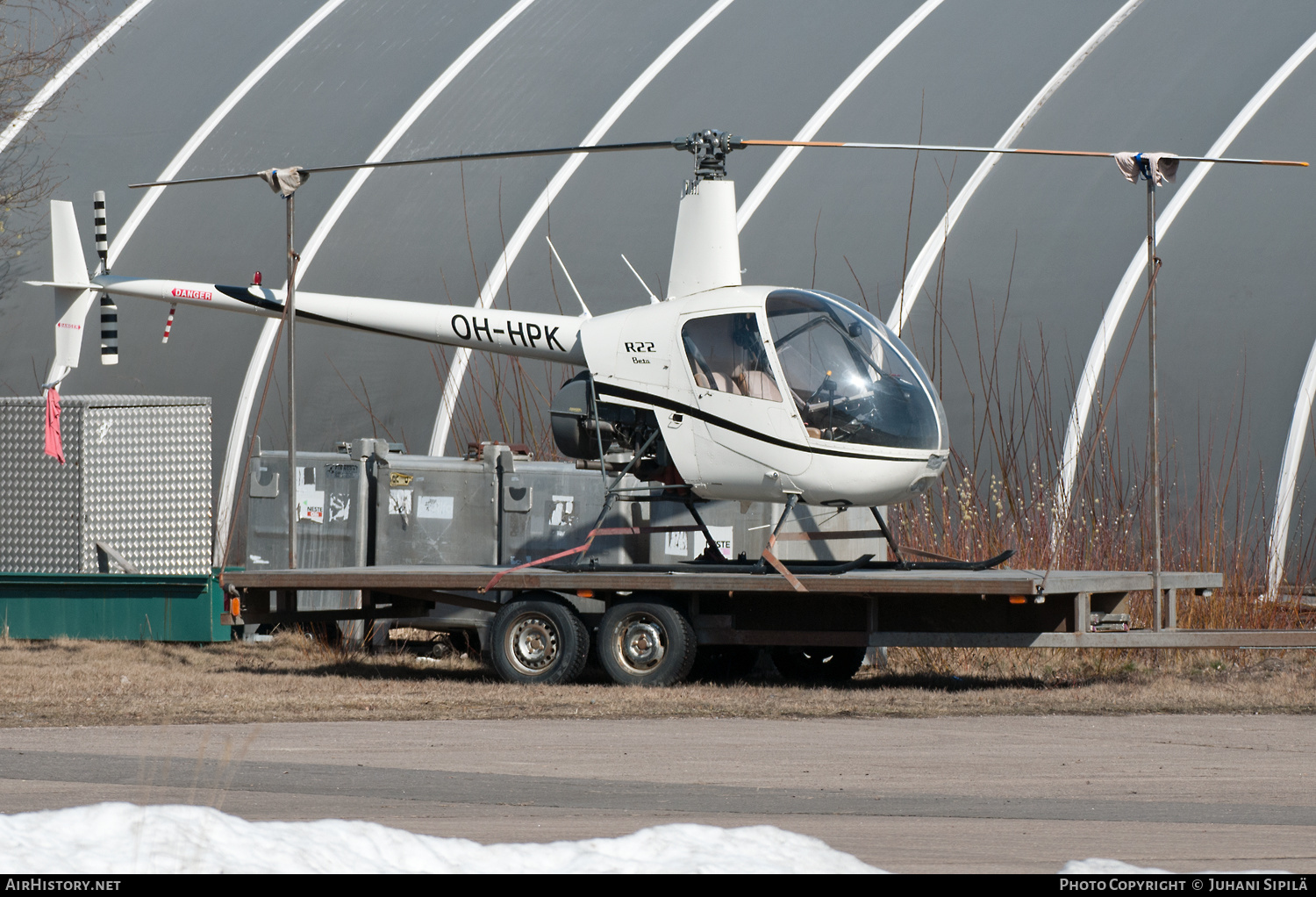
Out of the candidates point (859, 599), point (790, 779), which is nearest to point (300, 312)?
point (859, 599)

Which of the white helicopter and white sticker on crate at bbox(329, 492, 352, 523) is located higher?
the white helicopter

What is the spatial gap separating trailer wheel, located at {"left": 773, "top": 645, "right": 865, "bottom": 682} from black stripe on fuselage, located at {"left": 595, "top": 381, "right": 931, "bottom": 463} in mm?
1866

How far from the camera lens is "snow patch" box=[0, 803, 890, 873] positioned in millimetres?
4148

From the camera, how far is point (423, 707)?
1043 cm

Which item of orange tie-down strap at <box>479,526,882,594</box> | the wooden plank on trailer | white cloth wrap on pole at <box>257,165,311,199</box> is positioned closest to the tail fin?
white cloth wrap on pole at <box>257,165,311,199</box>

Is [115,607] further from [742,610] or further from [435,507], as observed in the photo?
[742,610]

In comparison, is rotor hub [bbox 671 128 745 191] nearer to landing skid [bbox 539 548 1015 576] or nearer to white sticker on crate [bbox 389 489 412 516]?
landing skid [bbox 539 548 1015 576]

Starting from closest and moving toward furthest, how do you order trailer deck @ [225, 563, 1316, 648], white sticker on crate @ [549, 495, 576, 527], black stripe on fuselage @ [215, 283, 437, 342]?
trailer deck @ [225, 563, 1316, 648] < white sticker on crate @ [549, 495, 576, 527] < black stripe on fuselage @ [215, 283, 437, 342]

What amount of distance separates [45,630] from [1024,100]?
37.5ft

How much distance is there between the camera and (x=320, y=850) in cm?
448

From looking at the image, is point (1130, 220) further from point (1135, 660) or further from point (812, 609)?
point (812, 609)

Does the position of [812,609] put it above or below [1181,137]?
below

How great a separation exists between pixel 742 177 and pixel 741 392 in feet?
22.3
